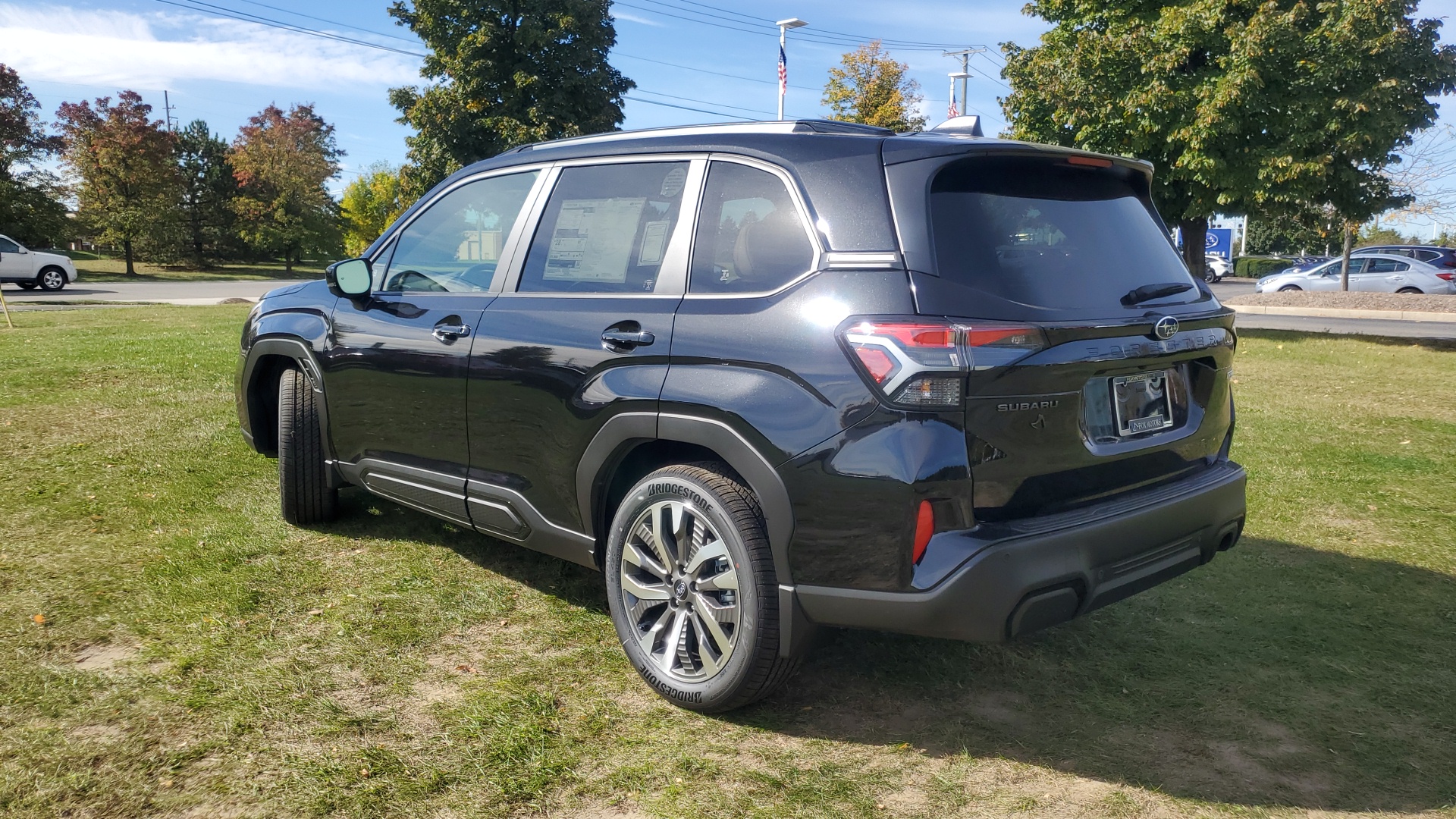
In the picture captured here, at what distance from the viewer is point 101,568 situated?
4406mm

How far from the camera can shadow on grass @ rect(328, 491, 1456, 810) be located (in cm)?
300

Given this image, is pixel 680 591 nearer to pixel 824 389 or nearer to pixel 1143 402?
pixel 824 389

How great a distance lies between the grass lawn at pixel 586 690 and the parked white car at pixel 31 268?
27.9 metres

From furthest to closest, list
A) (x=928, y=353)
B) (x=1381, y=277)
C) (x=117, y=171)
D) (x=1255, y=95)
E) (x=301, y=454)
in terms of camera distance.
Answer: (x=117, y=171), (x=1381, y=277), (x=1255, y=95), (x=301, y=454), (x=928, y=353)

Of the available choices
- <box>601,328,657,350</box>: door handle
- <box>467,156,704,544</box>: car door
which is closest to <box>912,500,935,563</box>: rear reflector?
<box>467,156,704,544</box>: car door

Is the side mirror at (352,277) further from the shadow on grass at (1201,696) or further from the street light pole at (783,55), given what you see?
the street light pole at (783,55)

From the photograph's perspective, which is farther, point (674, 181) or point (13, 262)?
point (13, 262)

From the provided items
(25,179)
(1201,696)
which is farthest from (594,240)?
(25,179)

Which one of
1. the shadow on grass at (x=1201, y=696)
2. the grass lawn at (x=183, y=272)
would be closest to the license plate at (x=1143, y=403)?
the shadow on grass at (x=1201, y=696)

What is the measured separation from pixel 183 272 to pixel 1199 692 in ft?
176

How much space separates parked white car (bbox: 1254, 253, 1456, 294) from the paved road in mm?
29400

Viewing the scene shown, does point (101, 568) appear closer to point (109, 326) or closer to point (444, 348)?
point (444, 348)

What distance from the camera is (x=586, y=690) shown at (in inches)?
135

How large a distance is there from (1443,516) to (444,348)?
17.7 feet
